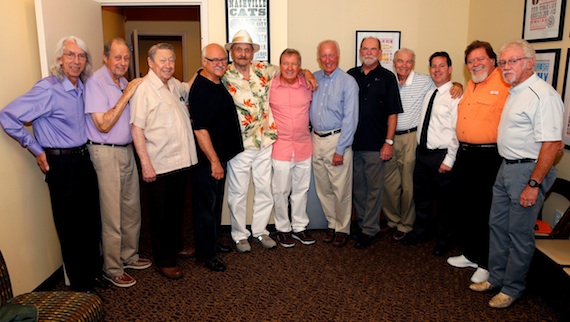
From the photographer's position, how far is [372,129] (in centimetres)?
367

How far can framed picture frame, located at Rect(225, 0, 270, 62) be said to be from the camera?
12.9ft

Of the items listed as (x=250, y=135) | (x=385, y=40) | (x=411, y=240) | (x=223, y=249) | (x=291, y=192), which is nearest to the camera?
(x=250, y=135)

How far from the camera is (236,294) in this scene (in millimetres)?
Result: 2975

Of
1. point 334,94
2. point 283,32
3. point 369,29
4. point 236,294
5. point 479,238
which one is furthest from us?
point 369,29

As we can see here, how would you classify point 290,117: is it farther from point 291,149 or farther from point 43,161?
point 43,161

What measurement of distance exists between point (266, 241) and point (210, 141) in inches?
44.0

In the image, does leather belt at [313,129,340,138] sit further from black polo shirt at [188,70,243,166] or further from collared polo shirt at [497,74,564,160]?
collared polo shirt at [497,74,564,160]

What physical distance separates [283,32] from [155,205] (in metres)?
2.01

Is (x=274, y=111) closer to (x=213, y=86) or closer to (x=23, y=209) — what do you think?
(x=213, y=86)

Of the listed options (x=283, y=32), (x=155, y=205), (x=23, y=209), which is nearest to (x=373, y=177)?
(x=283, y=32)

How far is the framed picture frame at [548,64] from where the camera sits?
125 inches

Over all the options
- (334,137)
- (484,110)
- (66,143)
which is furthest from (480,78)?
(66,143)

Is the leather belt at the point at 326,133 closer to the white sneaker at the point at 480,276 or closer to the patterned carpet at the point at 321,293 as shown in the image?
the patterned carpet at the point at 321,293

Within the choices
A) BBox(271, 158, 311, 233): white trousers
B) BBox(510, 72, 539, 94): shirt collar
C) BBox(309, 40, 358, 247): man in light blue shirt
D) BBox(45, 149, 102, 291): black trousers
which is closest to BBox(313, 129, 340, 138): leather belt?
BBox(309, 40, 358, 247): man in light blue shirt
